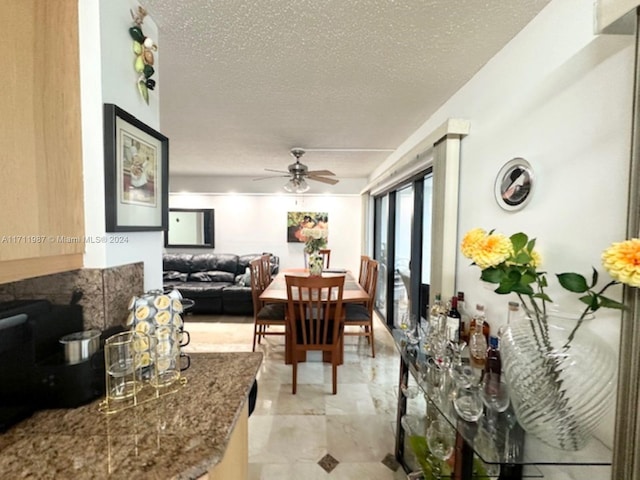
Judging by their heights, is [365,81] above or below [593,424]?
above

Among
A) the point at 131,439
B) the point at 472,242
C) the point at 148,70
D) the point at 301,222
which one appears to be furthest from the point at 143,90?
Answer: the point at 301,222

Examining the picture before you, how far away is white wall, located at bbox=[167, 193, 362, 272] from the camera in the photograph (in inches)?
213

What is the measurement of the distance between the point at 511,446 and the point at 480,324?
22.1 inches

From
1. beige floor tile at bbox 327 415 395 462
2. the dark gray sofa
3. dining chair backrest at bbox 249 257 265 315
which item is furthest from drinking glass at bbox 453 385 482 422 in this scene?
the dark gray sofa

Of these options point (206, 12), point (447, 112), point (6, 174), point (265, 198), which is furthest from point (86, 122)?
point (265, 198)

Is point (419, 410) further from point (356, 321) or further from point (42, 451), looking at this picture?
point (42, 451)

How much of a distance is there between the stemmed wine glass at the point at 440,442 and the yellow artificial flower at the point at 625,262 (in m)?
0.99

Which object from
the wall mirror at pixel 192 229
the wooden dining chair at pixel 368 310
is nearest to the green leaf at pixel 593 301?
the wooden dining chair at pixel 368 310

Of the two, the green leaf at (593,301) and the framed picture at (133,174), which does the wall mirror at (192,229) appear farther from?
the green leaf at (593,301)

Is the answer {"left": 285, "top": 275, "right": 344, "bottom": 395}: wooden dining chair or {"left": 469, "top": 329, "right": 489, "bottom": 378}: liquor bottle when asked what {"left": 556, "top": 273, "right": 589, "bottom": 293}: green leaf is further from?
{"left": 285, "top": 275, "right": 344, "bottom": 395}: wooden dining chair

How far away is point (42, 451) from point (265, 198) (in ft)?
16.1

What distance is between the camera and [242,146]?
3.25m

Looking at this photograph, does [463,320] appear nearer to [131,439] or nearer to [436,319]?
[436,319]

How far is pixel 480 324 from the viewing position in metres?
1.46
